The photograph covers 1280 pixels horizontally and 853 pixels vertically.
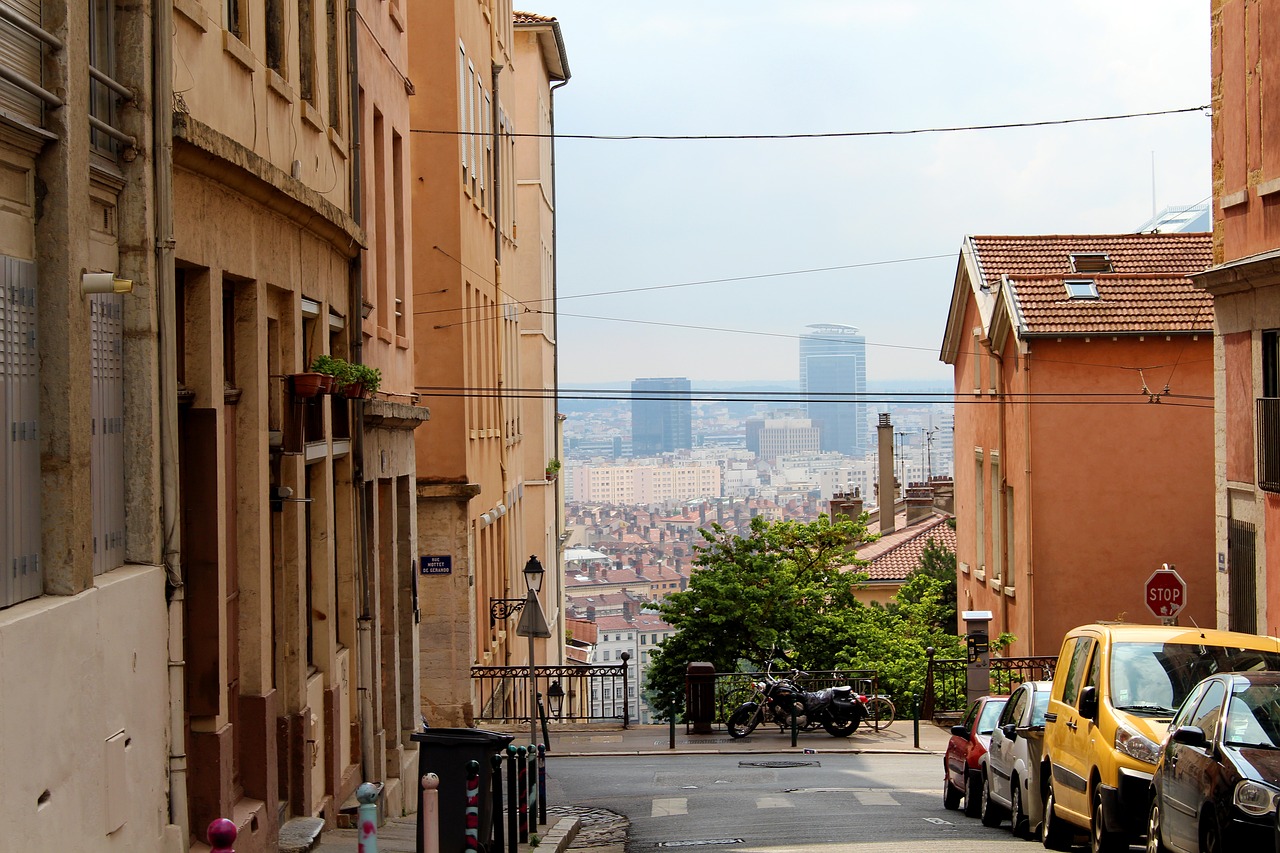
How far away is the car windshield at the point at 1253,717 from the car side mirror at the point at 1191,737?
13cm

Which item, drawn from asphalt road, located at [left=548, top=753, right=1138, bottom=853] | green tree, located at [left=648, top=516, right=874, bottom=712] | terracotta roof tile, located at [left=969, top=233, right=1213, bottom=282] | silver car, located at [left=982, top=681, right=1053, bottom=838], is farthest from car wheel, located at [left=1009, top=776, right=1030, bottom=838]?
Answer: terracotta roof tile, located at [left=969, top=233, right=1213, bottom=282]

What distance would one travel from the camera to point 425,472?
89.1ft

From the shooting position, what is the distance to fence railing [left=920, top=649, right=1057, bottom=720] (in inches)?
1177

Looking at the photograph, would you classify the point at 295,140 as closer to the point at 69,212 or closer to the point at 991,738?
the point at 69,212

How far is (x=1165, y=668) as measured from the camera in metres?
12.6

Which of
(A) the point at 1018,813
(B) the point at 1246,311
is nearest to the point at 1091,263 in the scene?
(B) the point at 1246,311

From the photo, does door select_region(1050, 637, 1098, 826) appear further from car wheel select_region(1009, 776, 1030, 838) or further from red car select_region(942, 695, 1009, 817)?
red car select_region(942, 695, 1009, 817)

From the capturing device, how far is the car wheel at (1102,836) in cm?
1177

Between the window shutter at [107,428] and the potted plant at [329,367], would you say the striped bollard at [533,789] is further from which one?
the window shutter at [107,428]

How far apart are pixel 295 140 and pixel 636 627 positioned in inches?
6695

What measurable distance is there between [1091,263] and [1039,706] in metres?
23.2

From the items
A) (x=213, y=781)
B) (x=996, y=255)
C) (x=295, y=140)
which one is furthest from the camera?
(x=996, y=255)

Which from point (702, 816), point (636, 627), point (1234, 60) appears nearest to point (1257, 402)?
point (1234, 60)

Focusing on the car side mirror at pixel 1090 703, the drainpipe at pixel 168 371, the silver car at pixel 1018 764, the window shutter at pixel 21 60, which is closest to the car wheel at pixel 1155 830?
the car side mirror at pixel 1090 703
